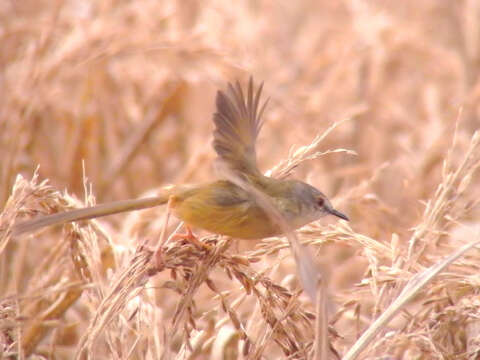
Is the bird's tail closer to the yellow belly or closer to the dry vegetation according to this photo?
the dry vegetation

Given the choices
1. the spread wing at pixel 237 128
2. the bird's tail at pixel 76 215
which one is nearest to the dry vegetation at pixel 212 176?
the bird's tail at pixel 76 215

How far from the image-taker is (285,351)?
6.66 feet

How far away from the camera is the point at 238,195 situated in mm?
2508

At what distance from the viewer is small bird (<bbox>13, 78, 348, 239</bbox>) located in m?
2.36

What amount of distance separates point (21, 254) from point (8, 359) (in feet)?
3.16

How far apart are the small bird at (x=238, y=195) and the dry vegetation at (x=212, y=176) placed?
119mm

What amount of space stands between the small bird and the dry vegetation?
12cm

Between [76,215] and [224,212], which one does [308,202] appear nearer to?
[224,212]

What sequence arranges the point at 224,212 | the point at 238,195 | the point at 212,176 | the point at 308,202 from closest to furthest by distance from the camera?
the point at 224,212
the point at 238,195
the point at 308,202
the point at 212,176

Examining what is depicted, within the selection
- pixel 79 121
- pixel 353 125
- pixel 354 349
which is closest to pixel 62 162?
pixel 79 121

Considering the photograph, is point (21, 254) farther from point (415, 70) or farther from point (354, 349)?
point (415, 70)

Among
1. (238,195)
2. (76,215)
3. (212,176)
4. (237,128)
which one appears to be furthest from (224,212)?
(212,176)

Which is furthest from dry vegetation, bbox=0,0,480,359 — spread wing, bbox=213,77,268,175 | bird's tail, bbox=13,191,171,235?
spread wing, bbox=213,77,268,175

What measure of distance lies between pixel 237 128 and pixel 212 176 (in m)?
2.21
